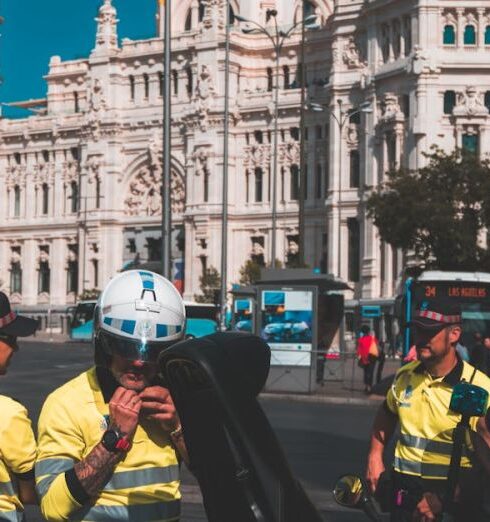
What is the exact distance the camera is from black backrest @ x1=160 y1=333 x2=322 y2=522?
289 cm

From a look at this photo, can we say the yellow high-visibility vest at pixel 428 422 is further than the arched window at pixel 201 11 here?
No

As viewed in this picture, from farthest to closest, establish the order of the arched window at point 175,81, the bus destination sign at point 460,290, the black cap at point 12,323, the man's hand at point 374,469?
the arched window at point 175,81 < the bus destination sign at point 460,290 < the man's hand at point 374,469 < the black cap at point 12,323

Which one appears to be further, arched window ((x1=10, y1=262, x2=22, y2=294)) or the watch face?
arched window ((x1=10, y1=262, x2=22, y2=294))

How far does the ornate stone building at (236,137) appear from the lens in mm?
63938

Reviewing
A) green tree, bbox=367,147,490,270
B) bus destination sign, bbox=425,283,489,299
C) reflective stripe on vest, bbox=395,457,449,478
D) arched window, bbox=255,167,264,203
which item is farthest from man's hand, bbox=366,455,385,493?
arched window, bbox=255,167,264,203

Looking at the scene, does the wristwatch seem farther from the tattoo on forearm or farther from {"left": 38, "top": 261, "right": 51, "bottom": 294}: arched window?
{"left": 38, "top": 261, "right": 51, "bottom": 294}: arched window

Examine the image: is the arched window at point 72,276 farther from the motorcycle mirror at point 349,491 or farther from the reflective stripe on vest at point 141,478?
the reflective stripe on vest at point 141,478

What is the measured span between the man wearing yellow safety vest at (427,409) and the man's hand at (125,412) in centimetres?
193

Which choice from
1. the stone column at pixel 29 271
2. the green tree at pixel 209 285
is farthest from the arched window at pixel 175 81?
the green tree at pixel 209 285

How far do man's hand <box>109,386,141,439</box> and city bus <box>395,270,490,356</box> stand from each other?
20.5 m

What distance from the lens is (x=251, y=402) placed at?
2.98 m

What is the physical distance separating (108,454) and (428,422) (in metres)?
2.19

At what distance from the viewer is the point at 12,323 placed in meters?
4.58

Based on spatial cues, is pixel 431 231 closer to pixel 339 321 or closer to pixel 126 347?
pixel 339 321
